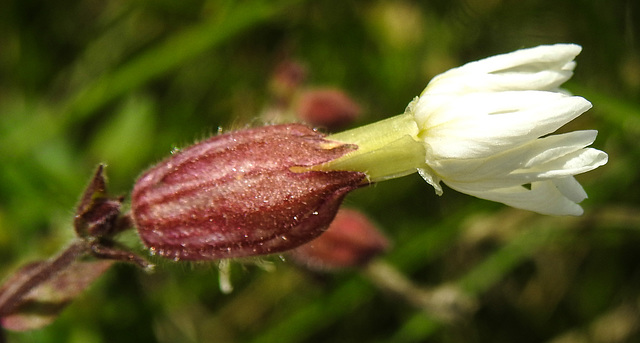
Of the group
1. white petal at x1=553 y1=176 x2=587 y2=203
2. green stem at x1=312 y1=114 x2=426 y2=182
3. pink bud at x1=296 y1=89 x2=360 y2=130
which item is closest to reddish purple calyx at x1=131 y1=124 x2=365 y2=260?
green stem at x1=312 y1=114 x2=426 y2=182

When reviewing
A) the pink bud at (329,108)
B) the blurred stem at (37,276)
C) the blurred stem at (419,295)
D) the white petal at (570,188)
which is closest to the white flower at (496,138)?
the white petal at (570,188)

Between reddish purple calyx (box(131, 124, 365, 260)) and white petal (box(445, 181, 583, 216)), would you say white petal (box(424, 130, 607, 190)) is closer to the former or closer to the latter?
white petal (box(445, 181, 583, 216))

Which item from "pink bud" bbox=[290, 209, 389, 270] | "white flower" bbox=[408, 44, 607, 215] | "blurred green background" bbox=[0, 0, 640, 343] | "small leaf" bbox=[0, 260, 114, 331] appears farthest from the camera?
"blurred green background" bbox=[0, 0, 640, 343]

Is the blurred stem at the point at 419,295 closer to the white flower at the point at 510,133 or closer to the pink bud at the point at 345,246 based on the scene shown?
the pink bud at the point at 345,246

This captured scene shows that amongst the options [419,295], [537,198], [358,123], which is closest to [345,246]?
[419,295]

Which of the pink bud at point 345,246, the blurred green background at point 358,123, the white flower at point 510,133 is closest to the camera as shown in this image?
the white flower at point 510,133

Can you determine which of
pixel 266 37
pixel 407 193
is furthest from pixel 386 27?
pixel 407 193
